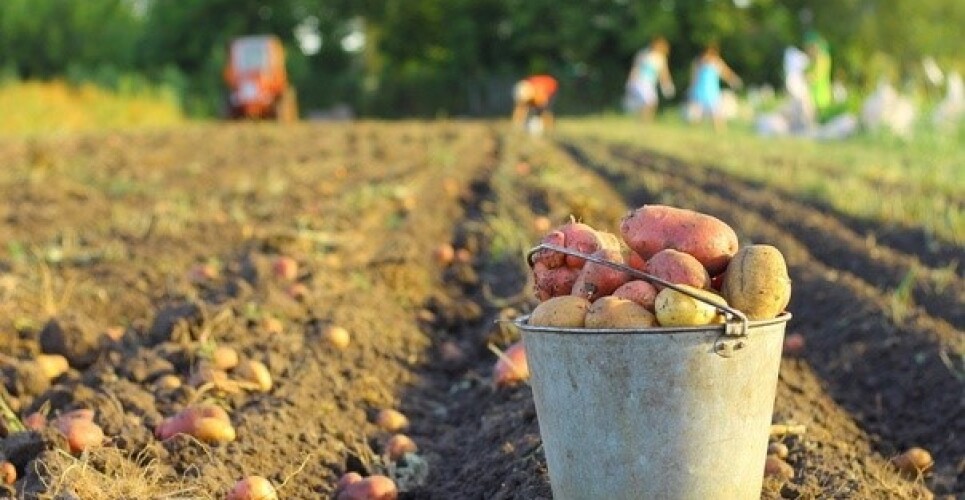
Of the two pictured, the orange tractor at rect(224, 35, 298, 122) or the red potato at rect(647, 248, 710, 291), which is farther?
the orange tractor at rect(224, 35, 298, 122)

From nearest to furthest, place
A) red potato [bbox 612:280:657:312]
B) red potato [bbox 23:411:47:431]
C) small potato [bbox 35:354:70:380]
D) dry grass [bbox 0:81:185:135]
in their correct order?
red potato [bbox 612:280:657:312] < red potato [bbox 23:411:47:431] < small potato [bbox 35:354:70:380] < dry grass [bbox 0:81:185:135]

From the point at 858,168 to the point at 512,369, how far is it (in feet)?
25.8

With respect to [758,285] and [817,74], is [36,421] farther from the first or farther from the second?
[817,74]

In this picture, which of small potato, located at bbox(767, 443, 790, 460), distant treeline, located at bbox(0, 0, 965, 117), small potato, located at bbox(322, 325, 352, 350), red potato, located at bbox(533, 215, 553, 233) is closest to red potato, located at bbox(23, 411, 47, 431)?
small potato, located at bbox(322, 325, 352, 350)

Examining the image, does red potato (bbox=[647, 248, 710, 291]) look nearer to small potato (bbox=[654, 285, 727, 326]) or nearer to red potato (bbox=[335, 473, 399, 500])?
small potato (bbox=[654, 285, 727, 326])

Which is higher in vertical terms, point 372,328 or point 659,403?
point 659,403

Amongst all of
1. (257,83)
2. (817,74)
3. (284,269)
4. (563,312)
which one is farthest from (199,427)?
(257,83)

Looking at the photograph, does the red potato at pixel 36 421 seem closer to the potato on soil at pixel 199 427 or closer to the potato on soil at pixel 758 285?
the potato on soil at pixel 199 427

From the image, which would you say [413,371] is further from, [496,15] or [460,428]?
[496,15]

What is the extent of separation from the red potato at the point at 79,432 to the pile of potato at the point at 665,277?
137 cm

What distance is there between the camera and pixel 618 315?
8.90 feet

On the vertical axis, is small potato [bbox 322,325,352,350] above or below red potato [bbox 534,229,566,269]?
below

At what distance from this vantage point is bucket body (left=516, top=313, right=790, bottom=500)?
2691mm

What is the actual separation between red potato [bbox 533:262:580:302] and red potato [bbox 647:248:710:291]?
0.90ft
